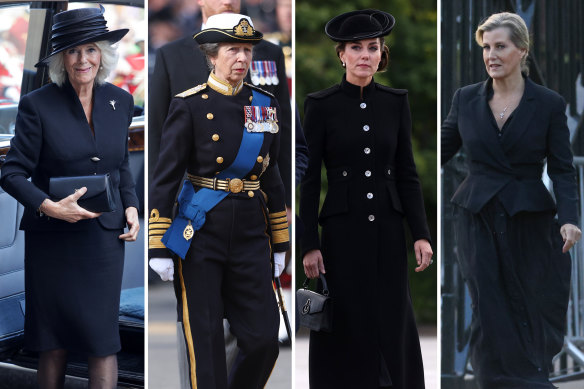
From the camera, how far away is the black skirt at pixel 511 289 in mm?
6816

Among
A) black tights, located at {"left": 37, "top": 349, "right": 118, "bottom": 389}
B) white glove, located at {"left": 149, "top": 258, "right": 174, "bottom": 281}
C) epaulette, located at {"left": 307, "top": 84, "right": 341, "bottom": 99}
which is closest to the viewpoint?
white glove, located at {"left": 149, "top": 258, "right": 174, "bottom": 281}

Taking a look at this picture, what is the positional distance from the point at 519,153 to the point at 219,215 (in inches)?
70.1

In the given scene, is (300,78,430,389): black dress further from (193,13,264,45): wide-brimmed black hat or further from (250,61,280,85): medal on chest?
(193,13,264,45): wide-brimmed black hat

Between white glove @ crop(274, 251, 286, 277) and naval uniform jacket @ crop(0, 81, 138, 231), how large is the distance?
812mm

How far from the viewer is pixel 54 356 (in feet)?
20.5

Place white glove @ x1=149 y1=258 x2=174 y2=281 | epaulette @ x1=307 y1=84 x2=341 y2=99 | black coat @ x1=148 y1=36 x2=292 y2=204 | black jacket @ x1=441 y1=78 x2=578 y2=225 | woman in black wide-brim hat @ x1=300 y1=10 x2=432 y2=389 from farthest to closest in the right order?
black jacket @ x1=441 y1=78 x2=578 y2=225, epaulette @ x1=307 y1=84 x2=341 y2=99, woman in black wide-brim hat @ x1=300 y1=10 x2=432 y2=389, black coat @ x1=148 y1=36 x2=292 y2=204, white glove @ x1=149 y1=258 x2=174 y2=281

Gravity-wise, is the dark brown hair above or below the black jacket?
above

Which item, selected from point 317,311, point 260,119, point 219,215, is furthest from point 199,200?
point 317,311

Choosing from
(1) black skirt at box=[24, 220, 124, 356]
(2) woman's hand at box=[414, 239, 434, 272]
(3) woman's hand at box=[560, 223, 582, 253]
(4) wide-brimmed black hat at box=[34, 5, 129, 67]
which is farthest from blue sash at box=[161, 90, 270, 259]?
(3) woman's hand at box=[560, 223, 582, 253]

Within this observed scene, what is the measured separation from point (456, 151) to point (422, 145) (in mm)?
5916

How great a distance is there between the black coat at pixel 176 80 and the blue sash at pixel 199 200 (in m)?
0.31

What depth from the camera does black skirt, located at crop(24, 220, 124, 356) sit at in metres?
6.20

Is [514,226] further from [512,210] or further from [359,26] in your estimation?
[359,26]

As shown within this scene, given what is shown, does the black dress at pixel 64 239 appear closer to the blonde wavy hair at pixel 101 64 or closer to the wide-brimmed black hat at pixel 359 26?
the blonde wavy hair at pixel 101 64
